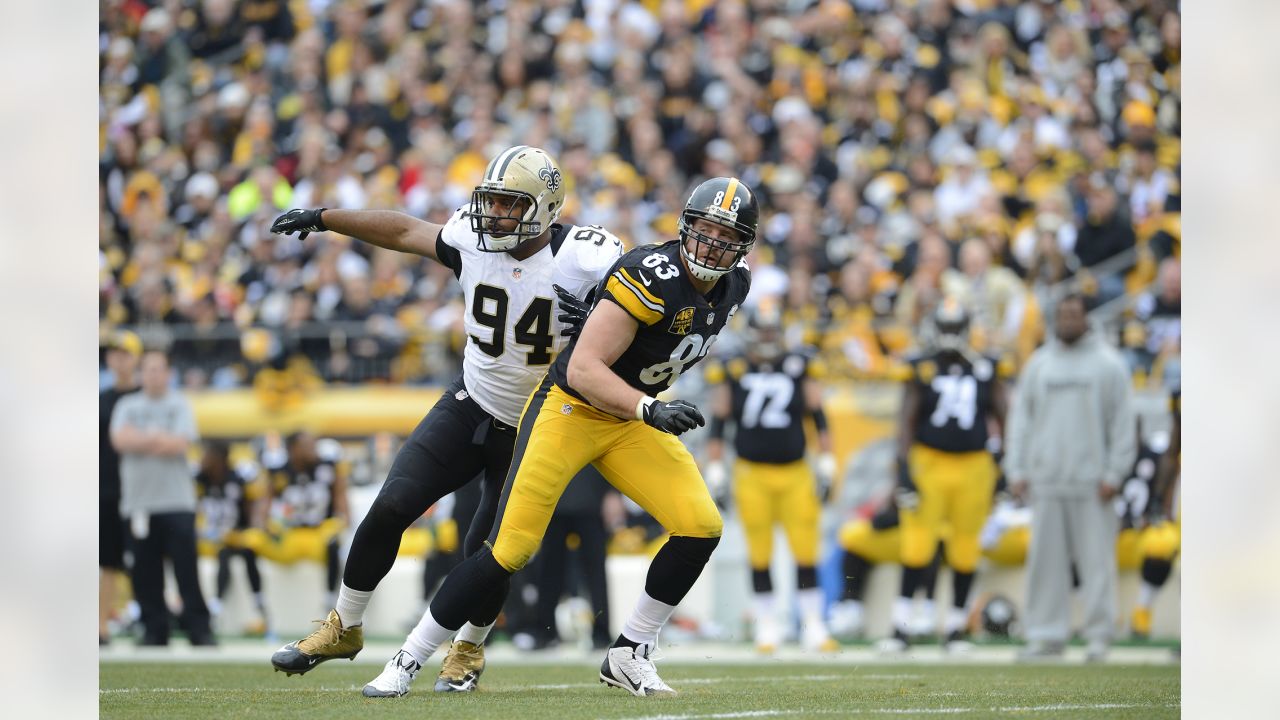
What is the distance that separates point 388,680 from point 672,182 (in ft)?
28.6

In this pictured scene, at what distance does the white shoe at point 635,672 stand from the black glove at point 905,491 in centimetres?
379

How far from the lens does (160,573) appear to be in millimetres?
8969

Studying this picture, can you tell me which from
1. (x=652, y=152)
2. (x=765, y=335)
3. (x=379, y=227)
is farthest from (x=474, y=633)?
(x=652, y=152)

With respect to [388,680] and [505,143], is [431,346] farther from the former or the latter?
[388,680]

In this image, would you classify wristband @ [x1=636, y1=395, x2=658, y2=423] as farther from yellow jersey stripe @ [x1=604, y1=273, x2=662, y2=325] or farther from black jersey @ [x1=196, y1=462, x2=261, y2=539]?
black jersey @ [x1=196, y1=462, x2=261, y2=539]

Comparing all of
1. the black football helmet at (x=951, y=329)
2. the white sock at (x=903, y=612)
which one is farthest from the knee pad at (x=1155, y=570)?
the black football helmet at (x=951, y=329)

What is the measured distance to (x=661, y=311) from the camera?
→ 4875 mm

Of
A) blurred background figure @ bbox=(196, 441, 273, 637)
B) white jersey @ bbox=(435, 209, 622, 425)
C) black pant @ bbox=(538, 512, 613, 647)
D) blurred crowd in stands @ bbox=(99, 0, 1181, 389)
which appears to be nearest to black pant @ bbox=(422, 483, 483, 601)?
black pant @ bbox=(538, 512, 613, 647)

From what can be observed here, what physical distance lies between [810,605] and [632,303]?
4.28 metres

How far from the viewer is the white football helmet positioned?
5191 millimetres

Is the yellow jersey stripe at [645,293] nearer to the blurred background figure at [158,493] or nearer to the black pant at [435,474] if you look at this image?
the black pant at [435,474]

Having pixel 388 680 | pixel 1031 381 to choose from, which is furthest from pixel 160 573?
pixel 1031 381

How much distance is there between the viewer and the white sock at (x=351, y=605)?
17.8ft
